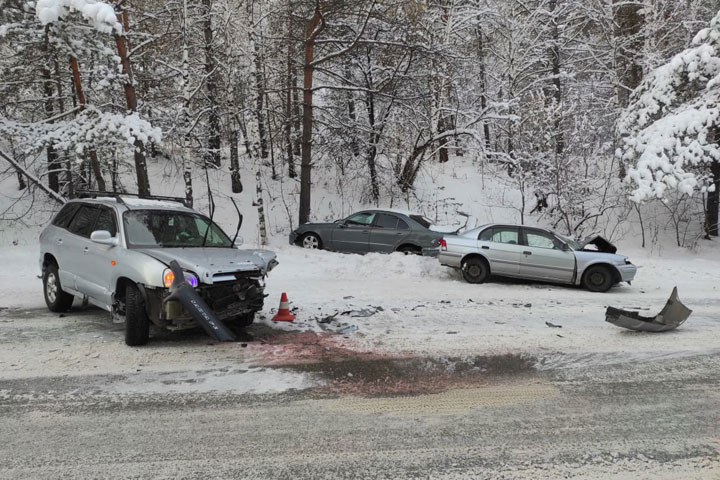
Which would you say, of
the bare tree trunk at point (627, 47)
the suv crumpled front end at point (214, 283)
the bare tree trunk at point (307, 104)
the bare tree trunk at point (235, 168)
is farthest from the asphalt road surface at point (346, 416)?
the bare tree trunk at point (627, 47)

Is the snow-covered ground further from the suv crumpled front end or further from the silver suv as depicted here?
the suv crumpled front end

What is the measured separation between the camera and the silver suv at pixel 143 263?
5.37 metres

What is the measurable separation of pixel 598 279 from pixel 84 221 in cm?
987

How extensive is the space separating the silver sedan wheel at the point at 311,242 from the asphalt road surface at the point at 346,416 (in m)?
8.98

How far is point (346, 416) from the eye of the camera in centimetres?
395

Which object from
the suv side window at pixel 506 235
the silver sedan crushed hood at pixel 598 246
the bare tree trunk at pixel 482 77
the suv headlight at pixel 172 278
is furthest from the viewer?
the bare tree trunk at pixel 482 77

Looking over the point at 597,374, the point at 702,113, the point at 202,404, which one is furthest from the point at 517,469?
the point at 702,113

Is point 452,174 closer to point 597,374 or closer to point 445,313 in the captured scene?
point 445,313

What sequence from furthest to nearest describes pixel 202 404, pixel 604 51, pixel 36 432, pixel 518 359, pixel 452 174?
pixel 452 174, pixel 604 51, pixel 518 359, pixel 202 404, pixel 36 432

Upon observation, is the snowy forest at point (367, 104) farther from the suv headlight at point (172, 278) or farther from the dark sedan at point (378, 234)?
the suv headlight at point (172, 278)

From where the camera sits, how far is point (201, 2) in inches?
653

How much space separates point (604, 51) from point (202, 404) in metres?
23.7

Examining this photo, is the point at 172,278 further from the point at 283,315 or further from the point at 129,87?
the point at 129,87

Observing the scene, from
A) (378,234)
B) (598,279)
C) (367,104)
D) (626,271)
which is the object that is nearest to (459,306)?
(598,279)
